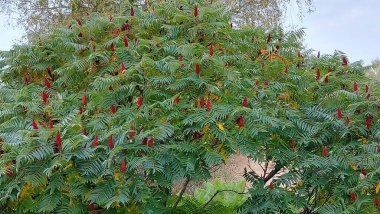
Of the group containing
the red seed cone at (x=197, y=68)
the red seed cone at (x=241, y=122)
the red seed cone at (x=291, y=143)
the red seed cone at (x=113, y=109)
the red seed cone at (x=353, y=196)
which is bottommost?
the red seed cone at (x=353, y=196)

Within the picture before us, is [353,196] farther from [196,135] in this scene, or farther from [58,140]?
[58,140]

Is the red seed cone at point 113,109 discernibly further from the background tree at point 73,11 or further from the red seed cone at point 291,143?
the background tree at point 73,11

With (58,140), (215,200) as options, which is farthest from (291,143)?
(215,200)

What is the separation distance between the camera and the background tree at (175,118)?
10.6 feet

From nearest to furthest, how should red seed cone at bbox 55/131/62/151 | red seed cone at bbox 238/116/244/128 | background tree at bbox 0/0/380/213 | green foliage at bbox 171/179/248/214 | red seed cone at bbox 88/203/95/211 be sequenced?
red seed cone at bbox 55/131/62/151 → background tree at bbox 0/0/380/213 → red seed cone at bbox 88/203/95/211 → red seed cone at bbox 238/116/244/128 → green foliage at bbox 171/179/248/214

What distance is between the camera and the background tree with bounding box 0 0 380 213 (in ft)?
10.6

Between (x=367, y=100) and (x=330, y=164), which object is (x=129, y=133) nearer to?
(x=330, y=164)

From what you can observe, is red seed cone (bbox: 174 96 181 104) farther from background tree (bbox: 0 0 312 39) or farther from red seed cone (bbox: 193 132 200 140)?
background tree (bbox: 0 0 312 39)

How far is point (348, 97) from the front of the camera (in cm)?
391

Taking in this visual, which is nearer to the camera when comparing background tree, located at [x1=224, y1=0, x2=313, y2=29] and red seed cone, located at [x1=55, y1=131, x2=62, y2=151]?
red seed cone, located at [x1=55, y1=131, x2=62, y2=151]

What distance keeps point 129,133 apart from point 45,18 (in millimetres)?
7936

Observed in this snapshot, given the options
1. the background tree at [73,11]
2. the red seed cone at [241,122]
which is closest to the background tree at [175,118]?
the red seed cone at [241,122]

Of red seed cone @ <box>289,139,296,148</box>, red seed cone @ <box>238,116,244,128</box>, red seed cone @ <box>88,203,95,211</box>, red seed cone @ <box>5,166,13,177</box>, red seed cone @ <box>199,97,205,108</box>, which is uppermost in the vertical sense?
red seed cone @ <box>199,97,205,108</box>

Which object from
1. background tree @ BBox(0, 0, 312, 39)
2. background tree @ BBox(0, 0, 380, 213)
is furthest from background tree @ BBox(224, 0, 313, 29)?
background tree @ BBox(0, 0, 380, 213)
